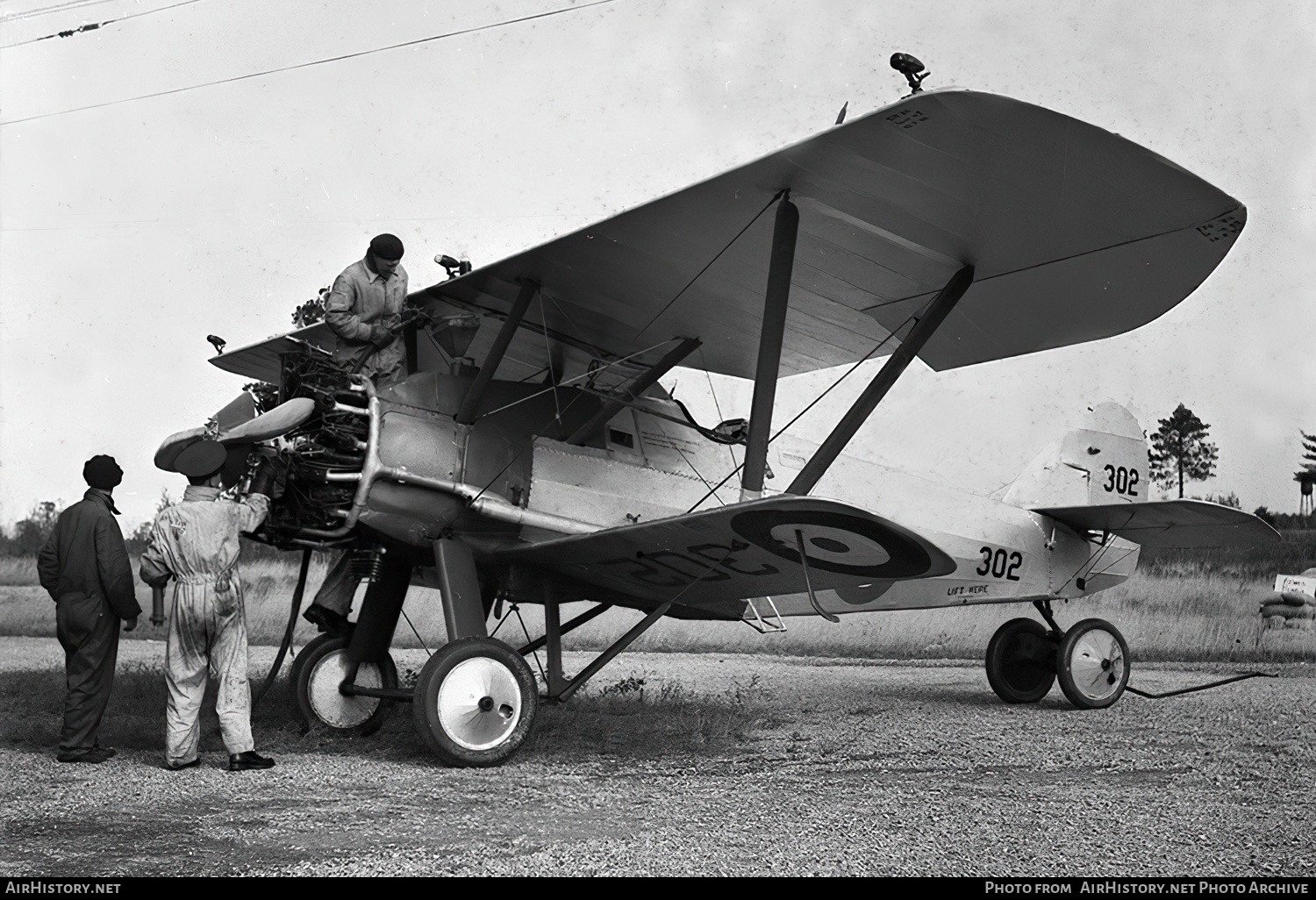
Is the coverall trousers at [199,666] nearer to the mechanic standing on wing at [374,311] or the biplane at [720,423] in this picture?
the biplane at [720,423]

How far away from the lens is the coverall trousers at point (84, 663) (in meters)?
6.16

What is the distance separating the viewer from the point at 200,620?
232 inches

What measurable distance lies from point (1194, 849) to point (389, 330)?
5.27m

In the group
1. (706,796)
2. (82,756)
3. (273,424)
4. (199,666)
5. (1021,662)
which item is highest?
(273,424)

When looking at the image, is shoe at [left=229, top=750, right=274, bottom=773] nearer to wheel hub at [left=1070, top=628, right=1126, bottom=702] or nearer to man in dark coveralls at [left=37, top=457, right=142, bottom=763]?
man in dark coveralls at [left=37, top=457, right=142, bottom=763]

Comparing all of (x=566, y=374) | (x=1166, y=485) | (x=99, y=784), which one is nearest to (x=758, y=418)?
(x=566, y=374)

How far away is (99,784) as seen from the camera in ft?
17.8

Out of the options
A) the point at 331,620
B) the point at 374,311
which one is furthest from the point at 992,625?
the point at 374,311

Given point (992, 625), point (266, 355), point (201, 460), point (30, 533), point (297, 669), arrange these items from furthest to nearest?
point (30, 533)
point (992, 625)
point (266, 355)
point (297, 669)
point (201, 460)

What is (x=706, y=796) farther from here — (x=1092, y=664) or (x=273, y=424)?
(x=1092, y=664)

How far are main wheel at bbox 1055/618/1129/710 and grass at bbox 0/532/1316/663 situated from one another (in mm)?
5890

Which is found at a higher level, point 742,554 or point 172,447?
point 172,447

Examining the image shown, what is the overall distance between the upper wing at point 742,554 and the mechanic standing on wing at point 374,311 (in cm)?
148

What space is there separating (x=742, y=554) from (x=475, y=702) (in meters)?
1.73
